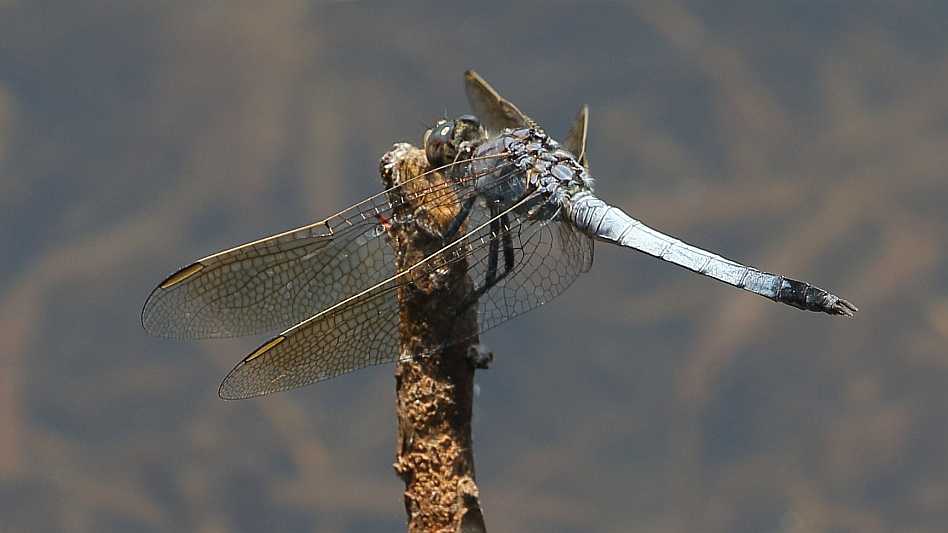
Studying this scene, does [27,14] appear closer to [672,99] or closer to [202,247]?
[202,247]

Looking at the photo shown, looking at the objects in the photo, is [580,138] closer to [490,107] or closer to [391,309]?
[490,107]

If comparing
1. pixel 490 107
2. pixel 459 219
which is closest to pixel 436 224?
pixel 459 219

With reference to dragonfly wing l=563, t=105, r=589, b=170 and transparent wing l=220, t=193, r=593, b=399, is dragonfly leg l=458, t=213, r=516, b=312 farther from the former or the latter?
dragonfly wing l=563, t=105, r=589, b=170

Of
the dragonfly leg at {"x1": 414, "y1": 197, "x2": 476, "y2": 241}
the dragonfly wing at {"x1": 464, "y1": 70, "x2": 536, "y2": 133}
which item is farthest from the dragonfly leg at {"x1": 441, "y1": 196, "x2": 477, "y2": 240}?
the dragonfly wing at {"x1": 464, "y1": 70, "x2": 536, "y2": 133}

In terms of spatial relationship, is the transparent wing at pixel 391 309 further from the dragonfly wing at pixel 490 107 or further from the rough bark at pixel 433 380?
the dragonfly wing at pixel 490 107

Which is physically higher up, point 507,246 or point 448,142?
point 448,142

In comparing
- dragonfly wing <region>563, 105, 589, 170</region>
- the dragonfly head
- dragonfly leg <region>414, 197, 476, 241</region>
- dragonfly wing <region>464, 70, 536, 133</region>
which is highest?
dragonfly wing <region>464, 70, 536, 133</region>
